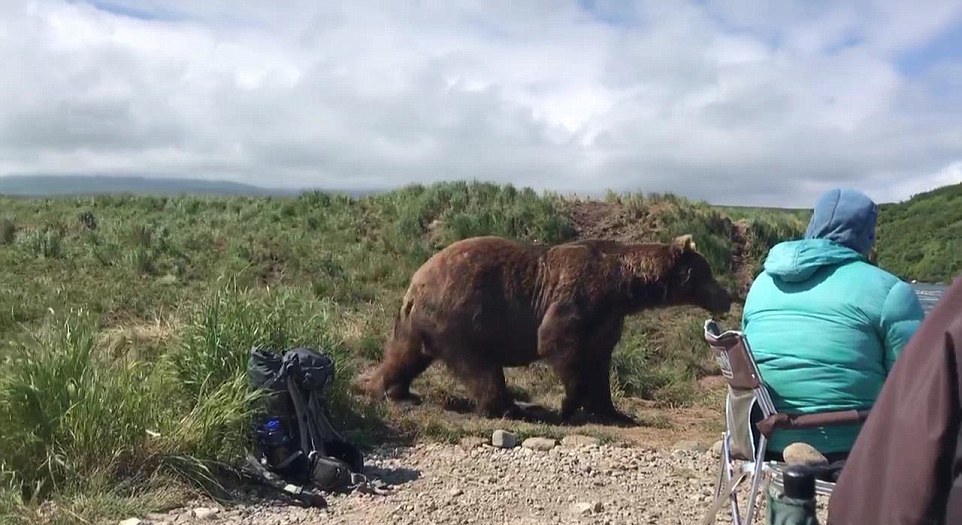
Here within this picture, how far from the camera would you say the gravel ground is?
6.20 m

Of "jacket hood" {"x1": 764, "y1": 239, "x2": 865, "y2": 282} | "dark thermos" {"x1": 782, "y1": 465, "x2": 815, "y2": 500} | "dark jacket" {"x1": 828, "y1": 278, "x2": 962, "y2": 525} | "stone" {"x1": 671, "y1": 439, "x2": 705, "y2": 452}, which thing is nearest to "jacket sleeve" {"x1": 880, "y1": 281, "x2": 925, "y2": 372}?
"jacket hood" {"x1": 764, "y1": 239, "x2": 865, "y2": 282}

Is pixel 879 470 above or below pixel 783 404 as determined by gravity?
above

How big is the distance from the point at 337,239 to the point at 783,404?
1395 cm

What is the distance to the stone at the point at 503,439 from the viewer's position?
8.11m

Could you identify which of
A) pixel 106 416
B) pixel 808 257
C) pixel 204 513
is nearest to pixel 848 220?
pixel 808 257

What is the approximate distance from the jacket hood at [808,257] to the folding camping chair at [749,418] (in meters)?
0.34

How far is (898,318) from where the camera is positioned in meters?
4.03

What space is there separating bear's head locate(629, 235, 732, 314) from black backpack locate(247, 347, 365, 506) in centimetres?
393

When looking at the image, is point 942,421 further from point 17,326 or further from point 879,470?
point 17,326

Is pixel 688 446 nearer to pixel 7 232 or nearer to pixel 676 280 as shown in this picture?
pixel 676 280

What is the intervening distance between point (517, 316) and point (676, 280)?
5.74 ft

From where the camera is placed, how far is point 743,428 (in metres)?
4.39

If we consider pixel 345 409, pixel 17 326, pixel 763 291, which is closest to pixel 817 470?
pixel 763 291

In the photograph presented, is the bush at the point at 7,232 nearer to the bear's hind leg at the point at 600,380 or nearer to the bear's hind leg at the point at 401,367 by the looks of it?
the bear's hind leg at the point at 401,367
